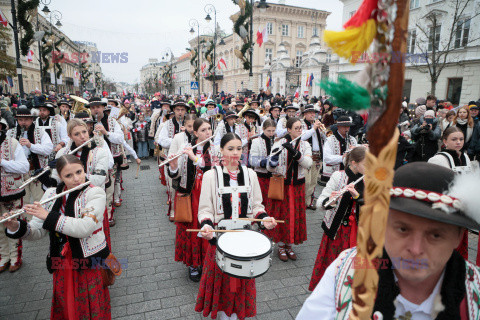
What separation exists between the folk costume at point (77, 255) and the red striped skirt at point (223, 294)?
1.08 meters

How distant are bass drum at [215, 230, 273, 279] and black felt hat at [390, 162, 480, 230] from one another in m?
1.67

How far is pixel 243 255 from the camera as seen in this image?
2.59 m

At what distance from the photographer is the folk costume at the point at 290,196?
189 inches

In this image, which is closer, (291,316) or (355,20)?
(355,20)

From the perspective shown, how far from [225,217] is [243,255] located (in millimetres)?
659

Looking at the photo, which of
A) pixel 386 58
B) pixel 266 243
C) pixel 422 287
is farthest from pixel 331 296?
pixel 266 243

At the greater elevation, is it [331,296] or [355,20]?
[355,20]

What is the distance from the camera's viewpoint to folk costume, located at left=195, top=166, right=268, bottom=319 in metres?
3.00

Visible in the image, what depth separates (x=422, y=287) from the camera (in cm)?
127

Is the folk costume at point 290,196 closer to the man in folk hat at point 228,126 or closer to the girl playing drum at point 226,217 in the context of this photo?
the girl playing drum at point 226,217

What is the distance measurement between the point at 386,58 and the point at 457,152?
4.37m

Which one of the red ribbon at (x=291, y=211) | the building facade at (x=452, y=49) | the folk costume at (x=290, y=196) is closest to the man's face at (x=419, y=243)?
the folk costume at (x=290, y=196)

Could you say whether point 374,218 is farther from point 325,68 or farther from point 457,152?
point 325,68

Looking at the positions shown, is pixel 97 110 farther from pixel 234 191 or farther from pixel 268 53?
pixel 268 53
